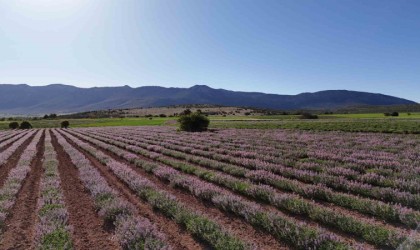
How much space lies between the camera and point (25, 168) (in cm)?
1820

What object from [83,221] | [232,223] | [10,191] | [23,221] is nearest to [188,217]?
[232,223]

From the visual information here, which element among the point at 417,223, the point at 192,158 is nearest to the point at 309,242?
the point at 417,223

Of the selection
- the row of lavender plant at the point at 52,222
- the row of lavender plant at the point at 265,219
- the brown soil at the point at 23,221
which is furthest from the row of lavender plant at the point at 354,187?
the brown soil at the point at 23,221

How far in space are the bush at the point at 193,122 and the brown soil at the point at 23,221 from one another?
4253cm

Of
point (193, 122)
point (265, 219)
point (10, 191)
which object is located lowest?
point (193, 122)

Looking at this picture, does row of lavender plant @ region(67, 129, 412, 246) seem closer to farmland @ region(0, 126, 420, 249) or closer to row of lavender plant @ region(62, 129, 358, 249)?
farmland @ region(0, 126, 420, 249)

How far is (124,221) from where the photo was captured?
8648mm

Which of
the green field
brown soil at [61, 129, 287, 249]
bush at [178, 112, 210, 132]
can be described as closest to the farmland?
brown soil at [61, 129, 287, 249]

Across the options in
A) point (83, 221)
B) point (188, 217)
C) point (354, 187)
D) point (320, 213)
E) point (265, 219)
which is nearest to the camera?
point (265, 219)

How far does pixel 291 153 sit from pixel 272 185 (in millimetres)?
8005

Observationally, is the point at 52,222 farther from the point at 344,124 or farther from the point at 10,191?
the point at 344,124

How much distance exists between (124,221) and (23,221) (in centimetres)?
352

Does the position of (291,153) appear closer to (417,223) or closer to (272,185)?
(272,185)

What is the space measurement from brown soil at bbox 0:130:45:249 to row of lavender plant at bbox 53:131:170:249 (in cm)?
195
